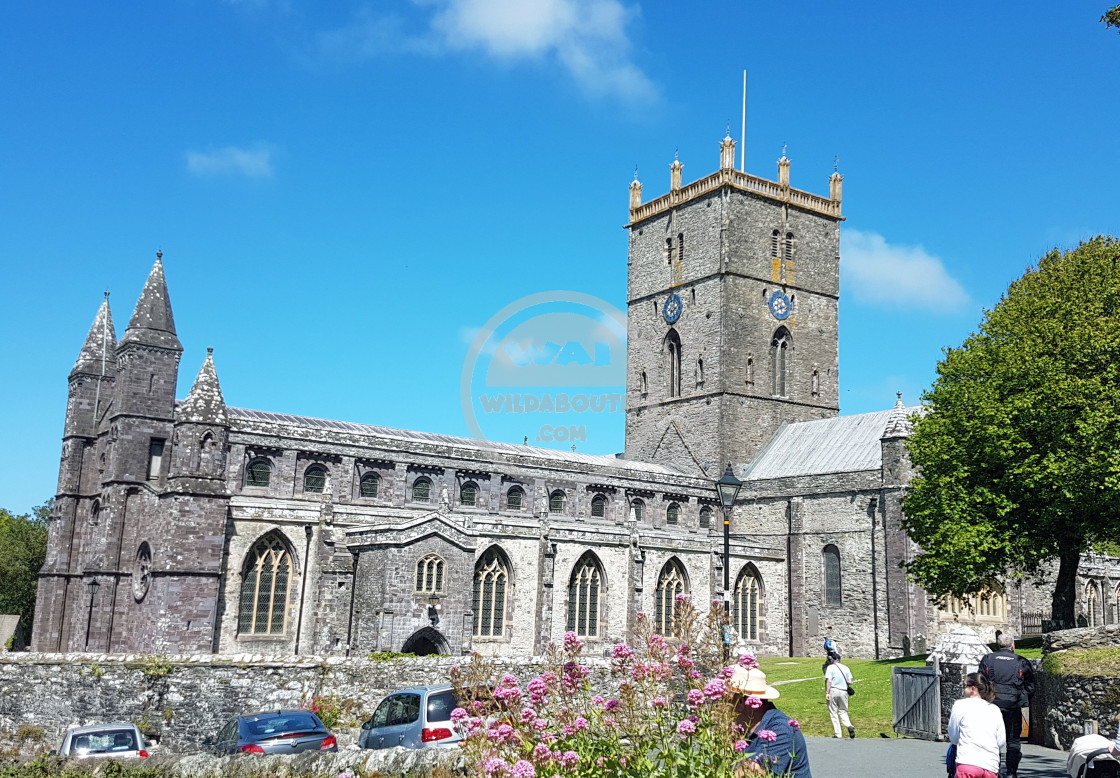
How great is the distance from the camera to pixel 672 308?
60.1 metres

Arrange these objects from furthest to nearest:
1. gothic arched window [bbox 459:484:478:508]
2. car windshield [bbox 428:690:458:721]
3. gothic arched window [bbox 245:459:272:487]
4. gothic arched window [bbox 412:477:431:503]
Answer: gothic arched window [bbox 459:484:478:508] < gothic arched window [bbox 412:477:431:503] < gothic arched window [bbox 245:459:272:487] < car windshield [bbox 428:690:458:721]

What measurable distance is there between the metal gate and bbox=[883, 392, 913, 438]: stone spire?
89.0 ft

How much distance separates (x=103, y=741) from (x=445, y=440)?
1254 inches

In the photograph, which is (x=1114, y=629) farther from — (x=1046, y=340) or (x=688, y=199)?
(x=688, y=199)

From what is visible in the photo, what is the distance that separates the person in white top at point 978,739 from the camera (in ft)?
33.8

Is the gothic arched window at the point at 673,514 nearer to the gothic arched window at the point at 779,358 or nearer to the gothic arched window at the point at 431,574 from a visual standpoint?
the gothic arched window at the point at 779,358

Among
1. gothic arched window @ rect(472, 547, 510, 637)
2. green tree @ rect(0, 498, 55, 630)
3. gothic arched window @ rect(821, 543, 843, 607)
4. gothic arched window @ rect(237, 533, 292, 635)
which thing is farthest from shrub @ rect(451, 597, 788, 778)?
green tree @ rect(0, 498, 55, 630)

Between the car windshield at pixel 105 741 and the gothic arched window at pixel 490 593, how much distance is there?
74.7ft

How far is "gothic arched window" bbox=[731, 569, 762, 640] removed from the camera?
163 ft

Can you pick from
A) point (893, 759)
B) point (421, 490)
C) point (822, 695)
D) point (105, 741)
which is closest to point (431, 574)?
point (421, 490)

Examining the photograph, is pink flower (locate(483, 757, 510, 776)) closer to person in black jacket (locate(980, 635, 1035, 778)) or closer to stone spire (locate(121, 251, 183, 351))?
person in black jacket (locate(980, 635, 1035, 778))

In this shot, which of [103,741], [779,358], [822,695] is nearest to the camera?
[103,741]

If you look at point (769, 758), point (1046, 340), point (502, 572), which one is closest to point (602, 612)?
point (502, 572)

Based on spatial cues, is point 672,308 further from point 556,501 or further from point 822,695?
point 822,695
